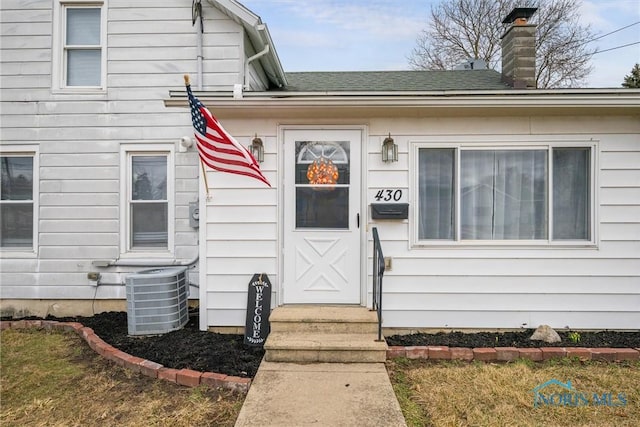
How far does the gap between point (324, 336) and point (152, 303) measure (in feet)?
6.65

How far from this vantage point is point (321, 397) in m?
2.79

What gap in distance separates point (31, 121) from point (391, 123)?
5010 mm

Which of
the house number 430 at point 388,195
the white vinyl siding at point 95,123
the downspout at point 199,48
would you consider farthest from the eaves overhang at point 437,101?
the white vinyl siding at point 95,123

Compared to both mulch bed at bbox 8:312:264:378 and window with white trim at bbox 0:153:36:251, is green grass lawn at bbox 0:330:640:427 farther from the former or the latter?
window with white trim at bbox 0:153:36:251

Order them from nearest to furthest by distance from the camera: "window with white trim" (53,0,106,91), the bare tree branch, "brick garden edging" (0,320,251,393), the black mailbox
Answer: "brick garden edging" (0,320,251,393) → the black mailbox → "window with white trim" (53,0,106,91) → the bare tree branch

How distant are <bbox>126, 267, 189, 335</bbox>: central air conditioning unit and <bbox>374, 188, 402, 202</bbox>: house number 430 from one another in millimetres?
2543

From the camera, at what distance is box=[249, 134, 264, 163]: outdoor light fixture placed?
4023mm

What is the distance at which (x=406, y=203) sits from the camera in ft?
13.2

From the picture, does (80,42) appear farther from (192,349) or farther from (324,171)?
(192,349)

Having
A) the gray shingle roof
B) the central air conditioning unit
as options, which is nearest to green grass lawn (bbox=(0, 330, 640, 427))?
the central air conditioning unit

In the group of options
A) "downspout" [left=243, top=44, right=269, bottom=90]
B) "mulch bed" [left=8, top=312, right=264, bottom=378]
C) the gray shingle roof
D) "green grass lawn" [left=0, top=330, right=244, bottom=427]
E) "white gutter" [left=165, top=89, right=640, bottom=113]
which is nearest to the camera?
"green grass lawn" [left=0, top=330, right=244, bottom=427]

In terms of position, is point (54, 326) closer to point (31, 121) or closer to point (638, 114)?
point (31, 121)

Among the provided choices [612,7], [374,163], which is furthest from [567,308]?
[612,7]

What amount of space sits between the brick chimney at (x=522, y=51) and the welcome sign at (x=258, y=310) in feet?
16.6
